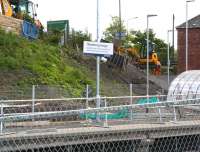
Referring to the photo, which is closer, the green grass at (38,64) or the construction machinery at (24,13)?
the green grass at (38,64)

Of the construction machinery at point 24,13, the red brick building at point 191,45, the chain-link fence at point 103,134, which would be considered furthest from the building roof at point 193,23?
the chain-link fence at point 103,134

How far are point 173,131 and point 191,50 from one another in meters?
50.8

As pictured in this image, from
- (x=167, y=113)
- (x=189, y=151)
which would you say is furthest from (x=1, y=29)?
(x=189, y=151)

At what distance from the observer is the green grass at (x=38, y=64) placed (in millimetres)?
35250

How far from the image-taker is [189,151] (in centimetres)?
1349

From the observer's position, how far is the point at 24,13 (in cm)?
5022

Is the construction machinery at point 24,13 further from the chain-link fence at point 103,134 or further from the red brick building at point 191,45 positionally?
the chain-link fence at point 103,134

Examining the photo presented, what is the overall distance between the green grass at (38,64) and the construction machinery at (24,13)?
64.0 inches

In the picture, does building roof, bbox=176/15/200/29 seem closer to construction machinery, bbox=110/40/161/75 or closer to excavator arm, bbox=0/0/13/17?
construction machinery, bbox=110/40/161/75

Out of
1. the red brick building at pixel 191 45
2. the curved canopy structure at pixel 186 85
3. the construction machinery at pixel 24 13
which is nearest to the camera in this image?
the curved canopy structure at pixel 186 85

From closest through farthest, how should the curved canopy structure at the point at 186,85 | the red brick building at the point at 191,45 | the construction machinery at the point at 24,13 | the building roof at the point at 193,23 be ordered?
the curved canopy structure at the point at 186,85 < the construction machinery at the point at 24,13 < the building roof at the point at 193,23 < the red brick building at the point at 191,45

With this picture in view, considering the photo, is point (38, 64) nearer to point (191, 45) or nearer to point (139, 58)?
point (139, 58)

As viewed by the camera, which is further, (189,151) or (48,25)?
(48,25)

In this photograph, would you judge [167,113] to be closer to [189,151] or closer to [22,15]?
[189,151]
